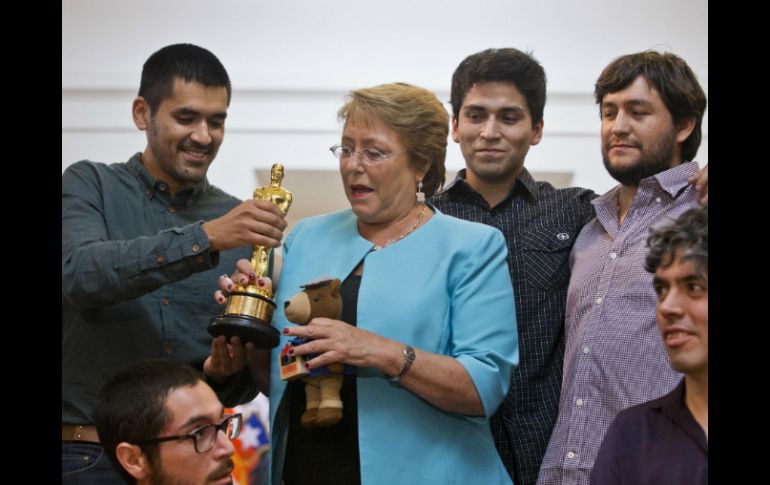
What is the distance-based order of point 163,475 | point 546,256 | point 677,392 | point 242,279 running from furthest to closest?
point 546,256
point 242,279
point 163,475
point 677,392

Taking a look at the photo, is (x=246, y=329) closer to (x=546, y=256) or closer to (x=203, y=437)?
(x=203, y=437)

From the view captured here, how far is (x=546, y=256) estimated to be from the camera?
2.27 m

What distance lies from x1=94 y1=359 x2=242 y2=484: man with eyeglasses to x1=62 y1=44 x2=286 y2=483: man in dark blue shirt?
13cm

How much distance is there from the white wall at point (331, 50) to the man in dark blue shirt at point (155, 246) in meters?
0.25

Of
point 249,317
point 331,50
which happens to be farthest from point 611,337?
point 331,50

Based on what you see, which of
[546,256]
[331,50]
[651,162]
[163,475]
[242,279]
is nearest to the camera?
[163,475]

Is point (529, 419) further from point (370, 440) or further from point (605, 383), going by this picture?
point (370, 440)

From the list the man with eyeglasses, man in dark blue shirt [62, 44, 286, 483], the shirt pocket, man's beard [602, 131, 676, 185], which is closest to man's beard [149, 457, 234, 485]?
the man with eyeglasses

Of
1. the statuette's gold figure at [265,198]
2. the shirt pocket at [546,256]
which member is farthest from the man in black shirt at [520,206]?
the statuette's gold figure at [265,198]

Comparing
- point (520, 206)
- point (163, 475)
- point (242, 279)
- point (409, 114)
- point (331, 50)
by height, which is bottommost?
point (163, 475)

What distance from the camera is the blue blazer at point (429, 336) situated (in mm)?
1914

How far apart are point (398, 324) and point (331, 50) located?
0.87 m

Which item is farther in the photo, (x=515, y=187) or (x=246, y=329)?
(x=515, y=187)
